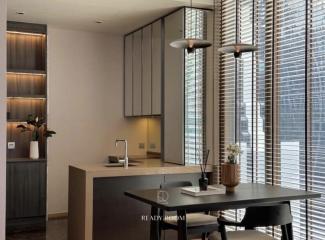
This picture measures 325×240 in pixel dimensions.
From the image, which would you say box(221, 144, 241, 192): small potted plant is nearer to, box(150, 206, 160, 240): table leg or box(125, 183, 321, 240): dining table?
box(125, 183, 321, 240): dining table

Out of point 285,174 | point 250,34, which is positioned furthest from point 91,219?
point 250,34

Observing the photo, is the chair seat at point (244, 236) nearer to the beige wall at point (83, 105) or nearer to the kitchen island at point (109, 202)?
the kitchen island at point (109, 202)

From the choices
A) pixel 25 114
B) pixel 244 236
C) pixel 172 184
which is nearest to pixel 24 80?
pixel 25 114

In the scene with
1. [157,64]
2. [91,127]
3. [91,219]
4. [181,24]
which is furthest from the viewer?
[91,127]

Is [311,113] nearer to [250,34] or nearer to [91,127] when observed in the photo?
[250,34]

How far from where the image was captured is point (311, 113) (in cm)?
370

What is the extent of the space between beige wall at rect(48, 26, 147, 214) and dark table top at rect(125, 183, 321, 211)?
3170mm

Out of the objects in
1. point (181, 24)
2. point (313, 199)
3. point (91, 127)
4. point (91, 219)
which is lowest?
point (91, 219)

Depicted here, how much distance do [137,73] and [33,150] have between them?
1.89 metres

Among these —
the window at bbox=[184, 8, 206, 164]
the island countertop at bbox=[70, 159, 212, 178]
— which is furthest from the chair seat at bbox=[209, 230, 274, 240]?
the window at bbox=[184, 8, 206, 164]

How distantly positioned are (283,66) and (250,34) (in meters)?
0.62

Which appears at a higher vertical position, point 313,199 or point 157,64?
point 157,64

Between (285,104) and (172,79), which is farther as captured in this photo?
(172,79)

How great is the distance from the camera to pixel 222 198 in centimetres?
320
